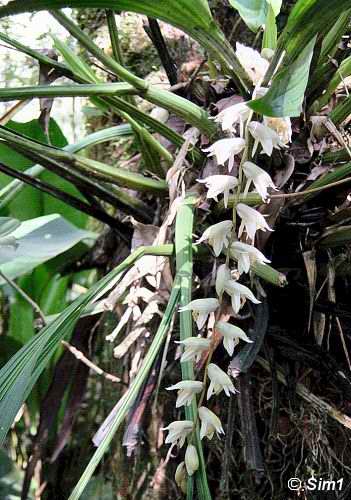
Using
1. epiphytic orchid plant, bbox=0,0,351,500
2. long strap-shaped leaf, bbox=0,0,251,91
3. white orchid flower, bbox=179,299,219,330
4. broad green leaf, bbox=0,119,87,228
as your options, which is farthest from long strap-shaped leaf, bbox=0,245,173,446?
broad green leaf, bbox=0,119,87,228

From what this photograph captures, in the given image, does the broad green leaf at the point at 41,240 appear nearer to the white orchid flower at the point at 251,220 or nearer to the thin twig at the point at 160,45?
the thin twig at the point at 160,45

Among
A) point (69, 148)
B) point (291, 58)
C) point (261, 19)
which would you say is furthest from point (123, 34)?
point (291, 58)

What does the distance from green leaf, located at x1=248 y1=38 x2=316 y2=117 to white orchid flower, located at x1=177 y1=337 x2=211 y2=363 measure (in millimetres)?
188

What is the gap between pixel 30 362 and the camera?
49 cm

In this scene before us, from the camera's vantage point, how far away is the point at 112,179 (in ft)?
2.16

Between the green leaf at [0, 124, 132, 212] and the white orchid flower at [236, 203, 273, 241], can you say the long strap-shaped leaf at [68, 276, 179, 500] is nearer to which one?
the white orchid flower at [236, 203, 273, 241]

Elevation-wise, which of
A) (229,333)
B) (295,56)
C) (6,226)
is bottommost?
(229,333)

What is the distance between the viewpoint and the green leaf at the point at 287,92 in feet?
1.26

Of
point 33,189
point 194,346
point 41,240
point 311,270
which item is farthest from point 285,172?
point 33,189

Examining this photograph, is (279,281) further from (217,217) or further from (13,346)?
(13,346)

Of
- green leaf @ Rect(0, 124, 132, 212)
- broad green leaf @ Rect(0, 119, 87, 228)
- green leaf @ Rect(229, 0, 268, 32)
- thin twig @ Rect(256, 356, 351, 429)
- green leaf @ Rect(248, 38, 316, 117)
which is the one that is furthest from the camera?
broad green leaf @ Rect(0, 119, 87, 228)

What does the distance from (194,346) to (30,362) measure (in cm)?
13

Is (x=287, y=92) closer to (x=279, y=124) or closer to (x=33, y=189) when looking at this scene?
(x=279, y=124)

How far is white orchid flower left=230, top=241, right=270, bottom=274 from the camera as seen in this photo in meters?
0.46
